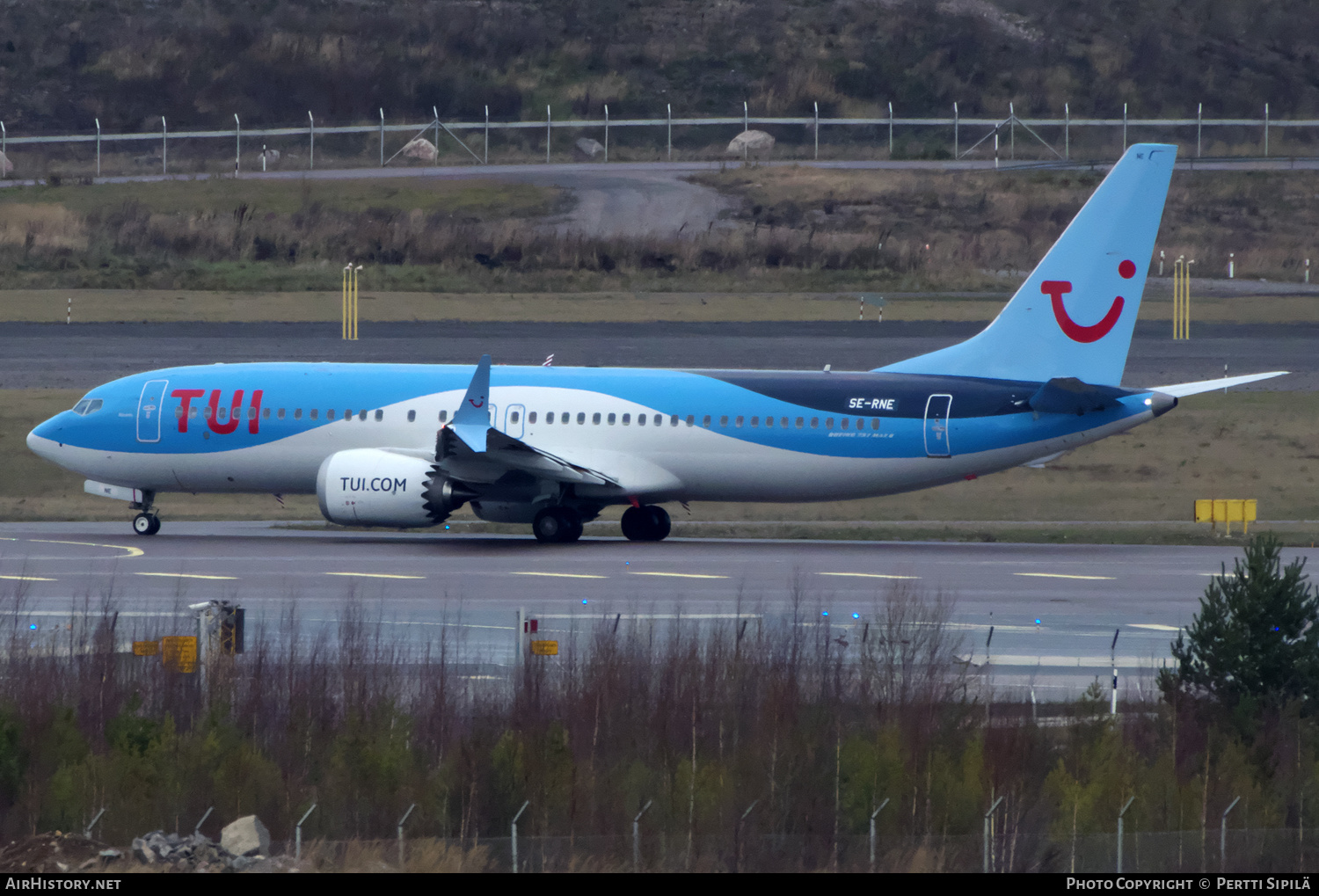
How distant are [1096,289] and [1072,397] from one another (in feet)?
8.51

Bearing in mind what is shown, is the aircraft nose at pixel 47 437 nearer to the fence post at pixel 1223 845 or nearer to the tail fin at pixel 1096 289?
the tail fin at pixel 1096 289

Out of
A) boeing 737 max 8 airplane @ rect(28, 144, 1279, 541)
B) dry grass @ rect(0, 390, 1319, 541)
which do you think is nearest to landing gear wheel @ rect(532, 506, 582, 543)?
boeing 737 max 8 airplane @ rect(28, 144, 1279, 541)

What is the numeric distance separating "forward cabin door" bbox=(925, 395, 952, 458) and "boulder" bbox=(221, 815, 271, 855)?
890 inches

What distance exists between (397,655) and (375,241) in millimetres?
51042

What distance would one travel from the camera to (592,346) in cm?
5372

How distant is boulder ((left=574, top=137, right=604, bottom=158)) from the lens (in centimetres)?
8681

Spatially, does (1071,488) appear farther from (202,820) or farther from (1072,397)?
(202,820)

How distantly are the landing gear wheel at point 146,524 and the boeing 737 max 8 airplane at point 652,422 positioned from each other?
0.09 m

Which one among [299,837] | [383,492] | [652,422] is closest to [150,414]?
[383,492]

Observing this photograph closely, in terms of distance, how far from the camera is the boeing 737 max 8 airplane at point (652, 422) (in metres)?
34.4

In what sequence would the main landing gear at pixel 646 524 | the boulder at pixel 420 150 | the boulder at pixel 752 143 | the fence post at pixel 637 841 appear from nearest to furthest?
the fence post at pixel 637 841 < the main landing gear at pixel 646 524 < the boulder at pixel 752 143 < the boulder at pixel 420 150

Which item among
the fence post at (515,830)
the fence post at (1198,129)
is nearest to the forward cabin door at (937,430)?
the fence post at (515,830)

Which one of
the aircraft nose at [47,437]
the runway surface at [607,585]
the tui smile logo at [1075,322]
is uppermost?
the tui smile logo at [1075,322]

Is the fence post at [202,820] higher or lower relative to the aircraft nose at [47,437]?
lower
